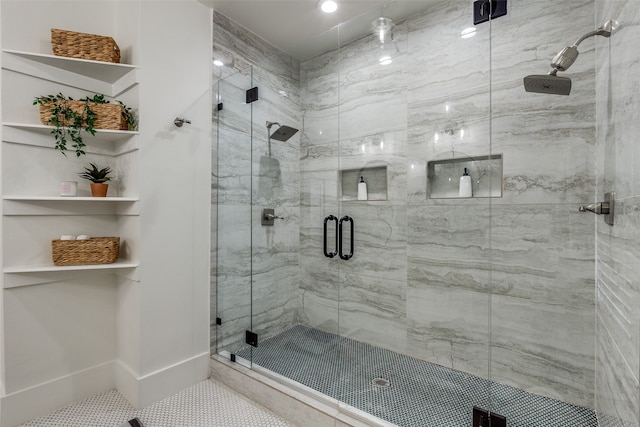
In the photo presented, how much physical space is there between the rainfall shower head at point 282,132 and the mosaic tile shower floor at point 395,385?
1421 mm

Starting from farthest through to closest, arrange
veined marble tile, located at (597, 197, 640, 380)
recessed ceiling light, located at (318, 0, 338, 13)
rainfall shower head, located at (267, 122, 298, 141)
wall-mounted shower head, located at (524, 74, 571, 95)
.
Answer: rainfall shower head, located at (267, 122, 298, 141) → recessed ceiling light, located at (318, 0, 338, 13) → wall-mounted shower head, located at (524, 74, 571, 95) → veined marble tile, located at (597, 197, 640, 380)

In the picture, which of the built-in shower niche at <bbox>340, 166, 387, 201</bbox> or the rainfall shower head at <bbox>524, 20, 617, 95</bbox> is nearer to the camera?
the rainfall shower head at <bbox>524, 20, 617, 95</bbox>

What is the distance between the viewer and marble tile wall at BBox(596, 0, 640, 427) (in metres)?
0.97

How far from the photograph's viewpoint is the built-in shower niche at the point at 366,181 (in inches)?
84.2

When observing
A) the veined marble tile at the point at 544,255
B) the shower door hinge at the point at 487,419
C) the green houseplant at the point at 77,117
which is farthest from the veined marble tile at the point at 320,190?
the shower door hinge at the point at 487,419

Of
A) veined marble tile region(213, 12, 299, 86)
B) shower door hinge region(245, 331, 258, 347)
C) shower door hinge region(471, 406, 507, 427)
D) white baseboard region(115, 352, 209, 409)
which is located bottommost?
white baseboard region(115, 352, 209, 409)

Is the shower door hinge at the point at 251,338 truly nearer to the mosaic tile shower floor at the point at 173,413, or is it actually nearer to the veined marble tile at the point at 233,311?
the veined marble tile at the point at 233,311

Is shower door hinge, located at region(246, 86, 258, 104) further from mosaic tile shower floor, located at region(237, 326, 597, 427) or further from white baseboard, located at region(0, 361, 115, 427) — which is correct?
white baseboard, located at region(0, 361, 115, 427)

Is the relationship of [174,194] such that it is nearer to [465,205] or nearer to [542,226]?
[465,205]

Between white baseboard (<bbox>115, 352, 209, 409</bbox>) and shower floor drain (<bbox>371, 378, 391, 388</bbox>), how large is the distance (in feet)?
3.77

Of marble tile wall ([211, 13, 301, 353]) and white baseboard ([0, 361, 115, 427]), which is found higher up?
marble tile wall ([211, 13, 301, 353])

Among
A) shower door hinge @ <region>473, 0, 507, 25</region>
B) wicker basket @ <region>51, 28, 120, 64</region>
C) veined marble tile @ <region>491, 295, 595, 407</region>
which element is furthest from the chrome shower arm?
wicker basket @ <region>51, 28, 120, 64</region>

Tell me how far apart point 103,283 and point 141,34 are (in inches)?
59.7

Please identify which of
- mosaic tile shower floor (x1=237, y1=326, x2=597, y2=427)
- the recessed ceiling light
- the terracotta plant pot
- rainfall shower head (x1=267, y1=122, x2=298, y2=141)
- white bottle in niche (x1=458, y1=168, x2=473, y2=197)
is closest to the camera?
mosaic tile shower floor (x1=237, y1=326, x2=597, y2=427)
